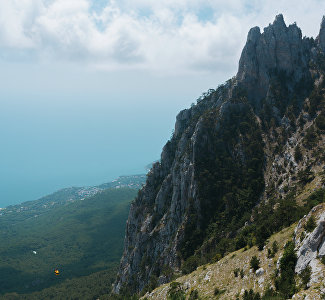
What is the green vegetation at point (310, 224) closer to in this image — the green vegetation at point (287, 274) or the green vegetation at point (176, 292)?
the green vegetation at point (287, 274)

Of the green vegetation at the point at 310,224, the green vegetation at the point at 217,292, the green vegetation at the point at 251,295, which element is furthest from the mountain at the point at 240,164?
the green vegetation at the point at 310,224

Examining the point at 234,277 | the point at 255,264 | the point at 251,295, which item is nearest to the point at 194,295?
the point at 234,277

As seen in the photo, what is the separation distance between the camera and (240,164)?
81625 mm

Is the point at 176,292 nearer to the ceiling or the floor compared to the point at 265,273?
nearer to the floor

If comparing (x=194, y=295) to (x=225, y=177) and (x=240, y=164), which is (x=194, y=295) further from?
(x=240, y=164)

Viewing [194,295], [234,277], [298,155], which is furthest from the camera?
[298,155]

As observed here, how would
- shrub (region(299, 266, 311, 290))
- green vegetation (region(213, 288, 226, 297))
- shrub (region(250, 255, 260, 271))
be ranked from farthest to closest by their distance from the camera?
1. green vegetation (region(213, 288, 226, 297))
2. shrub (region(250, 255, 260, 271))
3. shrub (region(299, 266, 311, 290))

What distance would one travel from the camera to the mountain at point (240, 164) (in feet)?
214

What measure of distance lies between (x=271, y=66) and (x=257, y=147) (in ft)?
123

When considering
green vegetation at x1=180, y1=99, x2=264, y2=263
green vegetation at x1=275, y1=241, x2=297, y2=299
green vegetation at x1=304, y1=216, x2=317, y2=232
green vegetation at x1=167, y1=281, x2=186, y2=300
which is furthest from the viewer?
green vegetation at x1=180, y1=99, x2=264, y2=263

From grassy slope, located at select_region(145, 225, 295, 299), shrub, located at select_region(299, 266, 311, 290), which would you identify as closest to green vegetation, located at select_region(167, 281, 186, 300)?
grassy slope, located at select_region(145, 225, 295, 299)

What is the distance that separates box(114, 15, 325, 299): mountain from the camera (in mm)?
65188

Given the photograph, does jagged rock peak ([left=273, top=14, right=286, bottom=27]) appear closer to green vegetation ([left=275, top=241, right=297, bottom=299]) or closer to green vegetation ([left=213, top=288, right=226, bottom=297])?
green vegetation ([left=275, top=241, right=297, bottom=299])

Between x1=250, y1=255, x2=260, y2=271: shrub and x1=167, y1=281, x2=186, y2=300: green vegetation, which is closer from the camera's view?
x1=250, y1=255, x2=260, y2=271: shrub
